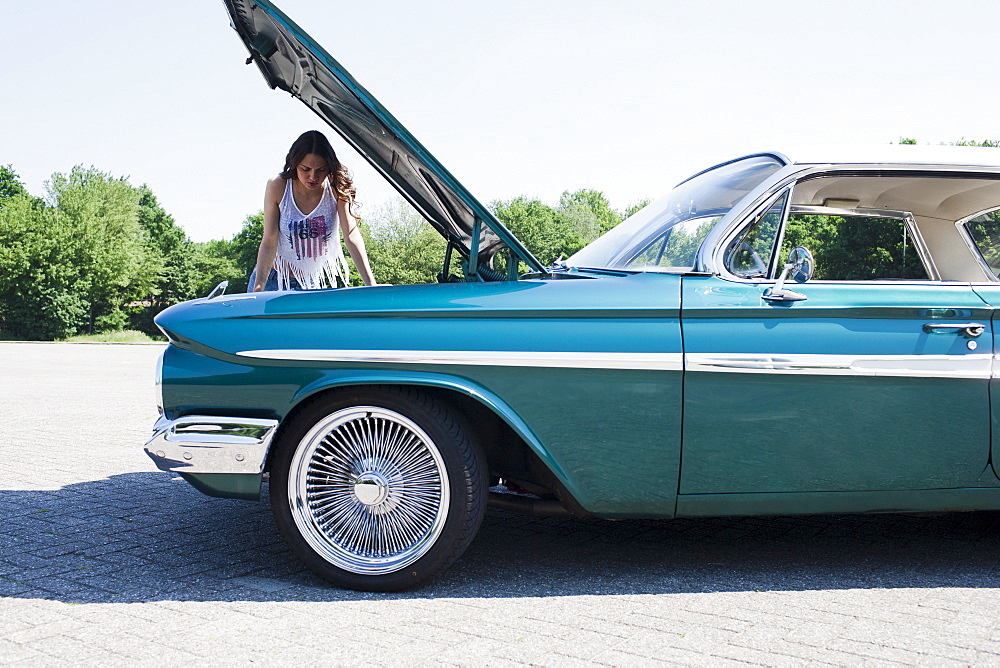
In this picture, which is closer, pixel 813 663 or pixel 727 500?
pixel 813 663

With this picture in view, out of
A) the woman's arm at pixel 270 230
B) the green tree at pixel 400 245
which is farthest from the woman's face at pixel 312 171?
the green tree at pixel 400 245

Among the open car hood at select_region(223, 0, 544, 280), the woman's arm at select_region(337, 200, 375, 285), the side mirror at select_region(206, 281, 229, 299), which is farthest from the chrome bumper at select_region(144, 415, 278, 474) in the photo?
the woman's arm at select_region(337, 200, 375, 285)

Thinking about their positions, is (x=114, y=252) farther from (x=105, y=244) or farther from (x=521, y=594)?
(x=521, y=594)

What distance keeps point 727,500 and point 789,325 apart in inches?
27.9

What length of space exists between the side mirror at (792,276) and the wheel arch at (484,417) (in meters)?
1.06

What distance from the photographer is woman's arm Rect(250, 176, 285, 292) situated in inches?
174

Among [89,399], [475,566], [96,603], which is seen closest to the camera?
[96,603]

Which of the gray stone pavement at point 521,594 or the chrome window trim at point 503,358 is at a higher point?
the chrome window trim at point 503,358

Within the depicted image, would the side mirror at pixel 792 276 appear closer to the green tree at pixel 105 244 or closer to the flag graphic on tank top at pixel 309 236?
the flag graphic on tank top at pixel 309 236

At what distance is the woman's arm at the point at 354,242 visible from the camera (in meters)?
4.52

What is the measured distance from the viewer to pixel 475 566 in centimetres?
369

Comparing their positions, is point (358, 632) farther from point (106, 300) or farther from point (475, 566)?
point (106, 300)

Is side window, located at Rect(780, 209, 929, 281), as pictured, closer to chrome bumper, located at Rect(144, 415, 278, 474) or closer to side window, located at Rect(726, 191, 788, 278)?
side window, located at Rect(726, 191, 788, 278)

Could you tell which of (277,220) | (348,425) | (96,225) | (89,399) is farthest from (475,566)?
(96,225)
